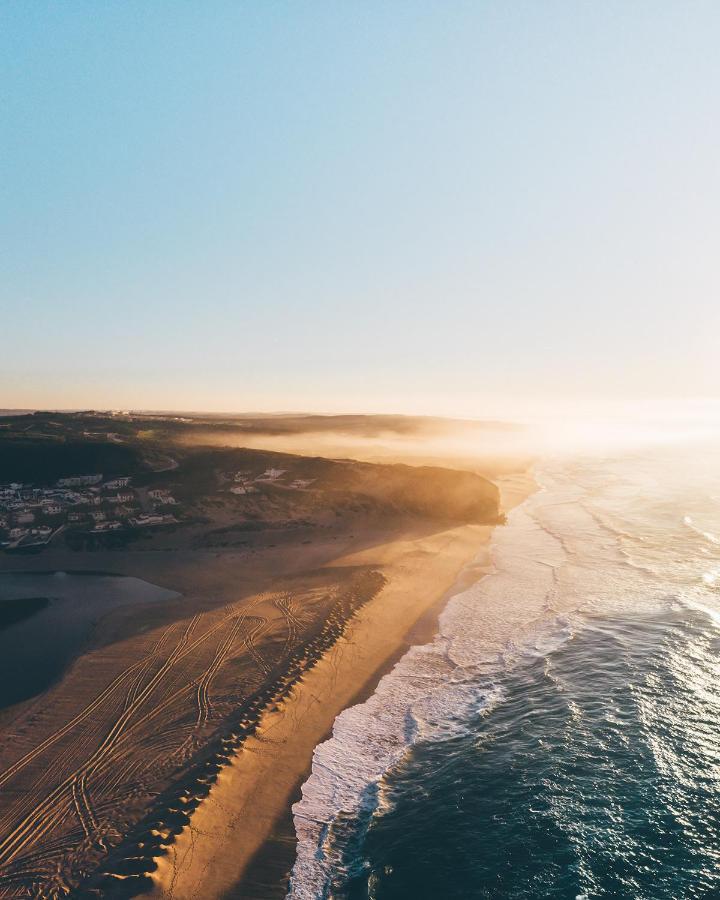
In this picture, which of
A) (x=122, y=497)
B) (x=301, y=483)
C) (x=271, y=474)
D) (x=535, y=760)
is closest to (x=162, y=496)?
(x=122, y=497)

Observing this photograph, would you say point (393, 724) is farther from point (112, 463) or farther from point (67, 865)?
point (112, 463)

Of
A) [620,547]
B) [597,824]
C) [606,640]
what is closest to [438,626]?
[606,640]

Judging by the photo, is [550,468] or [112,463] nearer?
[112,463]

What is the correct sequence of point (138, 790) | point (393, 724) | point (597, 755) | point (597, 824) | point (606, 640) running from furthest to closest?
point (606, 640), point (393, 724), point (597, 755), point (138, 790), point (597, 824)

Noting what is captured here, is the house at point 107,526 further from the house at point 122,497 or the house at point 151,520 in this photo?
the house at point 122,497

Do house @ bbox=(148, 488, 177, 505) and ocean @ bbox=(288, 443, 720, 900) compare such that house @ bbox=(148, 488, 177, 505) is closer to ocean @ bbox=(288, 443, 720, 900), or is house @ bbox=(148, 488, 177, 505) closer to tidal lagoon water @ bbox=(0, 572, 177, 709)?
tidal lagoon water @ bbox=(0, 572, 177, 709)

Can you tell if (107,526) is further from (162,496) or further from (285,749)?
(285,749)

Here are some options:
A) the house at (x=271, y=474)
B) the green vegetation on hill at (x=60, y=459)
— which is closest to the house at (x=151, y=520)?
the house at (x=271, y=474)
